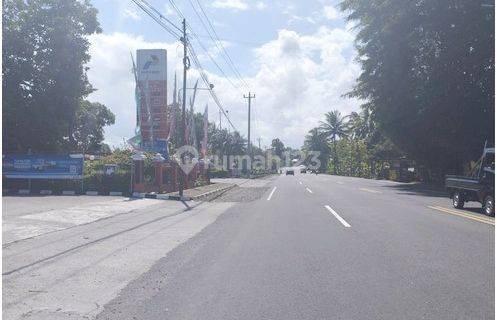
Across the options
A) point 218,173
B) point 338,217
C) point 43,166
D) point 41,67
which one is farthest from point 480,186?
point 218,173

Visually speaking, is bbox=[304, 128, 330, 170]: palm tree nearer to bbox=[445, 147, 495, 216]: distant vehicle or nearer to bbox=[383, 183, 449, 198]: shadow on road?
bbox=[383, 183, 449, 198]: shadow on road

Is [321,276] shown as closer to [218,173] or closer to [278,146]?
[218,173]

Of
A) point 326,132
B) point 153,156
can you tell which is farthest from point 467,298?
point 326,132

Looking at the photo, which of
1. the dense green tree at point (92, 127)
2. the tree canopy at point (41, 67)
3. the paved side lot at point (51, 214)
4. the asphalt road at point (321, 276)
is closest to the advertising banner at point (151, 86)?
the paved side lot at point (51, 214)

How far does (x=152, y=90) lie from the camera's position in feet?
96.4

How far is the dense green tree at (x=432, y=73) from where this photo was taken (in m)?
35.1

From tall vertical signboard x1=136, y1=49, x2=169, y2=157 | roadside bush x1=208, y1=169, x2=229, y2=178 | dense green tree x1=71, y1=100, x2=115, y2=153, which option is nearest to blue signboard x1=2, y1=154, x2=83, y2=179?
tall vertical signboard x1=136, y1=49, x2=169, y2=157

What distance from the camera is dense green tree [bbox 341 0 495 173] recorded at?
3506 cm

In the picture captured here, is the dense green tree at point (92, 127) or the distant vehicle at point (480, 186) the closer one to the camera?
the distant vehicle at point (480, 186)

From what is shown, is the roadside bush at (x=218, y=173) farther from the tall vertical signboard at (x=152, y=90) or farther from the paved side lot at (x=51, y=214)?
the paved side lot at (x=51, y=214)

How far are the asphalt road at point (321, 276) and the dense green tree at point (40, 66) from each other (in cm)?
2425

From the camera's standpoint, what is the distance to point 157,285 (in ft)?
24.5

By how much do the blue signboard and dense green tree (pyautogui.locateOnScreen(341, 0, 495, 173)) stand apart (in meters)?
22.1

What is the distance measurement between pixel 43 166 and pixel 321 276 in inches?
955
